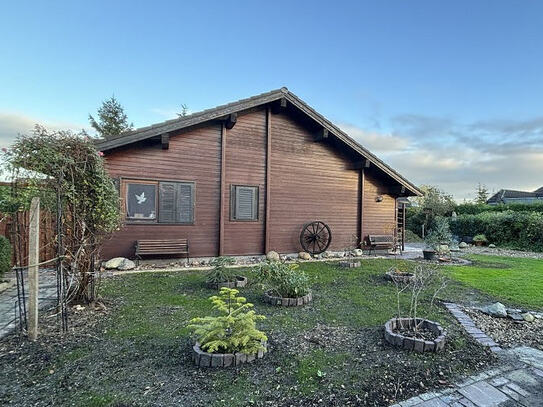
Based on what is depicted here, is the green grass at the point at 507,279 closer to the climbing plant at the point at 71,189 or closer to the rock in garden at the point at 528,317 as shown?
the rock in garden at the point at 528,317

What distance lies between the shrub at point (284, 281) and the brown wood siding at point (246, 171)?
149 inches

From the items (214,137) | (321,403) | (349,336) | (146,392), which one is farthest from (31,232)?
(214,137)

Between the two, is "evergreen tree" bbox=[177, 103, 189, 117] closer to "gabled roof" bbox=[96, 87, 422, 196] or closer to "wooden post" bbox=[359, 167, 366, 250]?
"gabled roof" bbox=[96, 87, 422, 196]

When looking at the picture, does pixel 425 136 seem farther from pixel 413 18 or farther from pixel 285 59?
pixel 285 59

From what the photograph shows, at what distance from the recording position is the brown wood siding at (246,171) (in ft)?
28.5

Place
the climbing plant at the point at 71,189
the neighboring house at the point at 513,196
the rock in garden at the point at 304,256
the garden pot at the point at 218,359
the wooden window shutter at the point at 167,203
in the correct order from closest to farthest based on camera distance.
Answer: the garden pot at the point at 218,359 < the climbing plant at the point at 71,189 < the wooden window shutter at the point at 167,203 < the rock in garden at the point at 304,256 < the neighboring house at the point at 513,196

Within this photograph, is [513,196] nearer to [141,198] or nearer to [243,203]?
[243,203]

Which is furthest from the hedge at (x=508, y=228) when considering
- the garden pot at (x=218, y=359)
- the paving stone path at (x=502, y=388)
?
the garden pot at (x=218, y=359)

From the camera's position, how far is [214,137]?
27.9 feet

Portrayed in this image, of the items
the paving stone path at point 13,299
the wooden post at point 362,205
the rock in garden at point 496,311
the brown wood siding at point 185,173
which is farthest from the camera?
the wooden post at point 362,205

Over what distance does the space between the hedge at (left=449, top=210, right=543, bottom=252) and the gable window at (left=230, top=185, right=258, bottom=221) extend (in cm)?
1300

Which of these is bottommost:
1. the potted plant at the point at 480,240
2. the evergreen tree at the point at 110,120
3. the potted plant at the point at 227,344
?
the potted plant at the point at 480,240

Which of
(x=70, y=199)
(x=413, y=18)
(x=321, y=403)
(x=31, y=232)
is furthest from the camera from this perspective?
(x=413, y=18)

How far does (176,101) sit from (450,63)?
19.9 m
